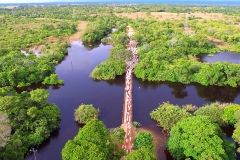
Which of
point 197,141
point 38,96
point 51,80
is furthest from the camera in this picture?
point 51,80

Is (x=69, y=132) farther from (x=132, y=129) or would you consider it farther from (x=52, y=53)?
(x=52, y=53)

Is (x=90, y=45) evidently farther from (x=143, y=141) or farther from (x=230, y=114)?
(x=143, y=141)

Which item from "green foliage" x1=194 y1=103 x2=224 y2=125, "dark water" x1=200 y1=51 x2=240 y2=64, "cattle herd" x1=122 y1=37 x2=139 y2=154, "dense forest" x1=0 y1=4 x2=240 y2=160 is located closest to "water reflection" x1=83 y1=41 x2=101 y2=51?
"dense forest" x1=0 y1=4 x2=240 y2=160

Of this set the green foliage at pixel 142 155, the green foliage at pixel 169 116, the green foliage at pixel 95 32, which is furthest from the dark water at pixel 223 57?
the green foliage at pixel 142 155

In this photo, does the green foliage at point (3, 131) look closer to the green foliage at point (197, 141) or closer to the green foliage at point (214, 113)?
the green foliage at point (197, 141)

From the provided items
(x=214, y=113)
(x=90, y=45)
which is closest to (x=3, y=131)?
(x=214, y=113)

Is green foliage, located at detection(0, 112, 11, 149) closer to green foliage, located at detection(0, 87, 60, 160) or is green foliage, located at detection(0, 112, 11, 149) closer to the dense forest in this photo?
the dense forest
